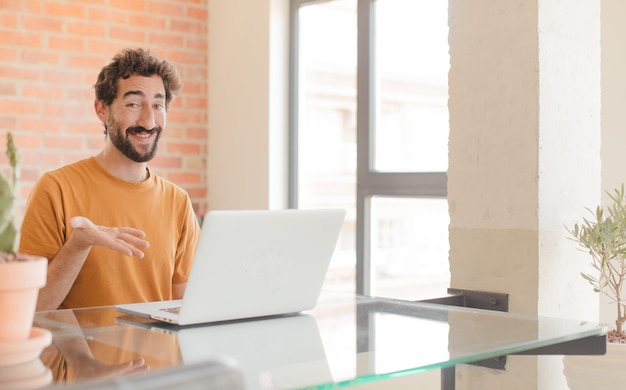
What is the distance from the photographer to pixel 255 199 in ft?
13.4

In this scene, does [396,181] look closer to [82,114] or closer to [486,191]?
[486,191]

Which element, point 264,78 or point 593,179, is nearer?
point 593,179

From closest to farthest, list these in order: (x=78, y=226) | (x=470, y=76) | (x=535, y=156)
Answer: (x=78, y=226), (x=535, y=156), (x=470, y=76)

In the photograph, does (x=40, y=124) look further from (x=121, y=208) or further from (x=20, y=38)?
(x=121, y=208)

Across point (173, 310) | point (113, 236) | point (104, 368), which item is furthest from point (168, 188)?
point (104, 368)

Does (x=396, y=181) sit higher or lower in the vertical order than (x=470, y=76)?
lower

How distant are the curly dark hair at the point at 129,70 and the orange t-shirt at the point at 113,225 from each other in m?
0.28

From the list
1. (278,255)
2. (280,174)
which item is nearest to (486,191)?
(278,255)

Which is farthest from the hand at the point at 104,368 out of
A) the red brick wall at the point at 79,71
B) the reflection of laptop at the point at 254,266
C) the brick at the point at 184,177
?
the brick at the point at 184,177

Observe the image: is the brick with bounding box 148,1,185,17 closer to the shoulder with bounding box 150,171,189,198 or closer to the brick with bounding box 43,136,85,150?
the brick with bounding box 43,136,85,150

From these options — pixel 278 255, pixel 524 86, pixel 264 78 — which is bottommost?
pixel 278 255

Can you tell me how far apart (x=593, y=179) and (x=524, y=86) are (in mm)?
381

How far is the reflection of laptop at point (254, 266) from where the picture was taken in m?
1.58

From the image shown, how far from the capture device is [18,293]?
115cm
